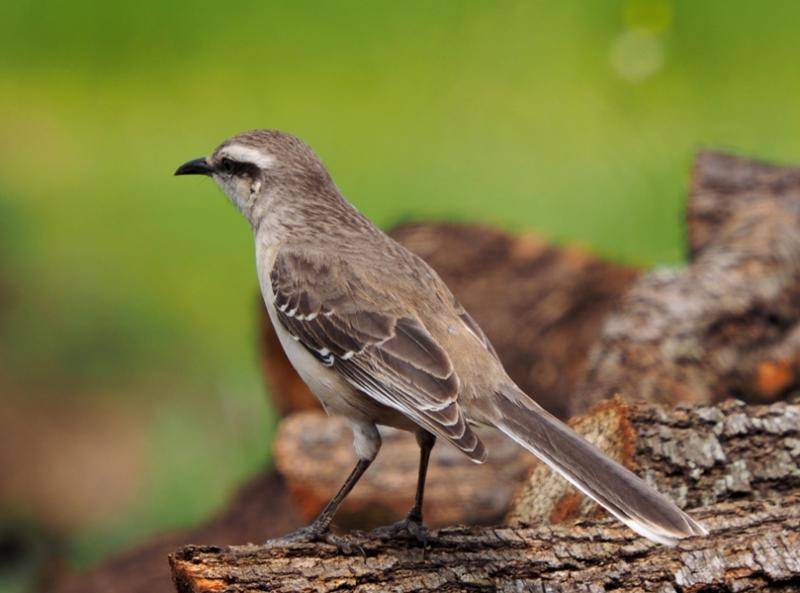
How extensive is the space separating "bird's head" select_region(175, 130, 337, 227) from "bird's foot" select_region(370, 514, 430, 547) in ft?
3.28

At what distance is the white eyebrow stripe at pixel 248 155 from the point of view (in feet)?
11.5

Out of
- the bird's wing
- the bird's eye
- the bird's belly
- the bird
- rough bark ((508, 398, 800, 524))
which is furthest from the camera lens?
the bird's eye

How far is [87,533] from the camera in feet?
17.0

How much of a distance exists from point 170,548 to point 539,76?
263 cm

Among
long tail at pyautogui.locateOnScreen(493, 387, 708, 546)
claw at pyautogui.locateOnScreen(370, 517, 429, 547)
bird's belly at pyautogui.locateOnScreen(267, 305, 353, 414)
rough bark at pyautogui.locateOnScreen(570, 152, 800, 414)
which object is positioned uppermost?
→ rough bark at pyautogui.locateOnScreen(570, 152, 800, 414)

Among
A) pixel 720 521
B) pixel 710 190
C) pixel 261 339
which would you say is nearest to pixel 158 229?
pixel 261 339

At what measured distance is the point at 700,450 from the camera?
128 inches

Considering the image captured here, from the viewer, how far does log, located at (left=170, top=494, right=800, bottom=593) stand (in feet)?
8.73

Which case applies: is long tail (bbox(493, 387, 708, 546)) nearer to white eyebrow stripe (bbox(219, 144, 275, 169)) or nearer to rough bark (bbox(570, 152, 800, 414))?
white eyebrow stripe (bbox(219, 144, 275, 169))

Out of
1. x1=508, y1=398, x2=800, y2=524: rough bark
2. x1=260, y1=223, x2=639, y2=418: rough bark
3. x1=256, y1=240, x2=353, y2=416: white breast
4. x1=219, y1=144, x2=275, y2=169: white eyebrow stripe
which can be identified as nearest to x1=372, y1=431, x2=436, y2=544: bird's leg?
x1=256, y1=240, x2=353, y2=416: white breast

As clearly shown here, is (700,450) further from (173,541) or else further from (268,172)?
(173,541)

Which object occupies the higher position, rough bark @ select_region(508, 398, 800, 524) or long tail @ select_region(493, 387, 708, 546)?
rough bark @ select_region(508, 398, 800, 524)

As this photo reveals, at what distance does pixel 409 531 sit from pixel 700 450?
0.87m

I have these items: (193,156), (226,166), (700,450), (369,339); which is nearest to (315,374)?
(369,339)
